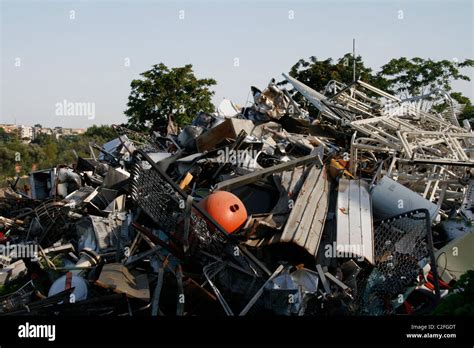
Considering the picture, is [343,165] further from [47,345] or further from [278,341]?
[47,345]

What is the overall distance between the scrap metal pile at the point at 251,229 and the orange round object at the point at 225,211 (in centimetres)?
2

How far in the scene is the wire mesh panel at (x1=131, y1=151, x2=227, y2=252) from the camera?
5.56m

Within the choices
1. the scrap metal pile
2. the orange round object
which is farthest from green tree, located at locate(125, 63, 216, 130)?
the orange round object

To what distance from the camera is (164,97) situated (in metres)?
21.9

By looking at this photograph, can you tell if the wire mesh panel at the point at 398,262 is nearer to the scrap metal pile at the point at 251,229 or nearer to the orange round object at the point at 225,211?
the scrap metal pile at the point at 251,229

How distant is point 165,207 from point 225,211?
38.9 inches

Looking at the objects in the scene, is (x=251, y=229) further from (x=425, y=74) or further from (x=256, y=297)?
(x=425, y=74)

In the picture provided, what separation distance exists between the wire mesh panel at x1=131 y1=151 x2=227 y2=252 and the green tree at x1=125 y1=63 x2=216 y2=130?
1531cm

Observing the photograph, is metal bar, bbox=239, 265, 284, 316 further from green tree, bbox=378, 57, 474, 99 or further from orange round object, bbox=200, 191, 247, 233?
green tree, bbox=378, 57, 474, 99

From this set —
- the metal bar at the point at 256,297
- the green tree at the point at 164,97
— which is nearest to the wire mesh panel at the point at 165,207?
the metal bar at the point at 256,297

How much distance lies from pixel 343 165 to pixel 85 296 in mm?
4293

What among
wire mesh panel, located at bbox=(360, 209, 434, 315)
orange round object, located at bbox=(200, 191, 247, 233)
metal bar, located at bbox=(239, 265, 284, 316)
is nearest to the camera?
metal bar, located at bbox=(239, 265, 284, 316)

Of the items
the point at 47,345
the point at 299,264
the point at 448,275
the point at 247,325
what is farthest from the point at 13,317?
the point at 448,275

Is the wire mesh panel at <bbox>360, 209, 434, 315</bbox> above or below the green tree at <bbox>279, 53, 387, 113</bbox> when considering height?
below
